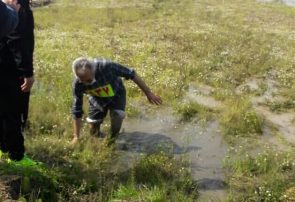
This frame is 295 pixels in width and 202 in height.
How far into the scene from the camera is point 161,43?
20375mm

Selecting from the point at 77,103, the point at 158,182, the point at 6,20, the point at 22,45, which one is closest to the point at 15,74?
the point at 22,45

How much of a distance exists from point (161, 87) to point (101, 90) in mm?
4642

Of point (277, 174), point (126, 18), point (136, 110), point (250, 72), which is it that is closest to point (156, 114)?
point (136, 110)

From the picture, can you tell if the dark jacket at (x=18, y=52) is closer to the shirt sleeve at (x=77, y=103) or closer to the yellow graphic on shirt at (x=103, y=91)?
the shirt sleeve at (x=77, y=103)

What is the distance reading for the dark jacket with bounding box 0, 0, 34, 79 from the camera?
243 inches

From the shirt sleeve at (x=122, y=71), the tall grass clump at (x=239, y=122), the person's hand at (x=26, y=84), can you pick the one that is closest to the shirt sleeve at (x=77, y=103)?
the shirt sleeve at (x=122, y=71)

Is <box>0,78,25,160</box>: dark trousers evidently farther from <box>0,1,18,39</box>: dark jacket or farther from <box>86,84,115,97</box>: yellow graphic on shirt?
<box>86,84,115,97</box>: yellow graphic on shirt

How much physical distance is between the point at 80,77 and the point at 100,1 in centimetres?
3177

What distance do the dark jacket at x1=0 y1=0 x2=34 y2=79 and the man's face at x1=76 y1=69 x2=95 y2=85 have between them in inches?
58.9

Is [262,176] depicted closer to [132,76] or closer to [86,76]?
[132,76]

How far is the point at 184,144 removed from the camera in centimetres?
952

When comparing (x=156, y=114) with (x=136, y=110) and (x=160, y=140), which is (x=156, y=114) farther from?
(x=160, y=140)

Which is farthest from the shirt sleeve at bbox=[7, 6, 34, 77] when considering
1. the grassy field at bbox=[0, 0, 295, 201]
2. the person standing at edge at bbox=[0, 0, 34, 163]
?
the grassy field at bbox=[0, 0, 295, 201]

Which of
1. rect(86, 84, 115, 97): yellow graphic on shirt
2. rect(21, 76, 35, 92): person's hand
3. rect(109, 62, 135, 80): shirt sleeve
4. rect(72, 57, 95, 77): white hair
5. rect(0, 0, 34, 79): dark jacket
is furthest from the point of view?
rect(86, 84, 115, 97): yellow graphic on shirt
